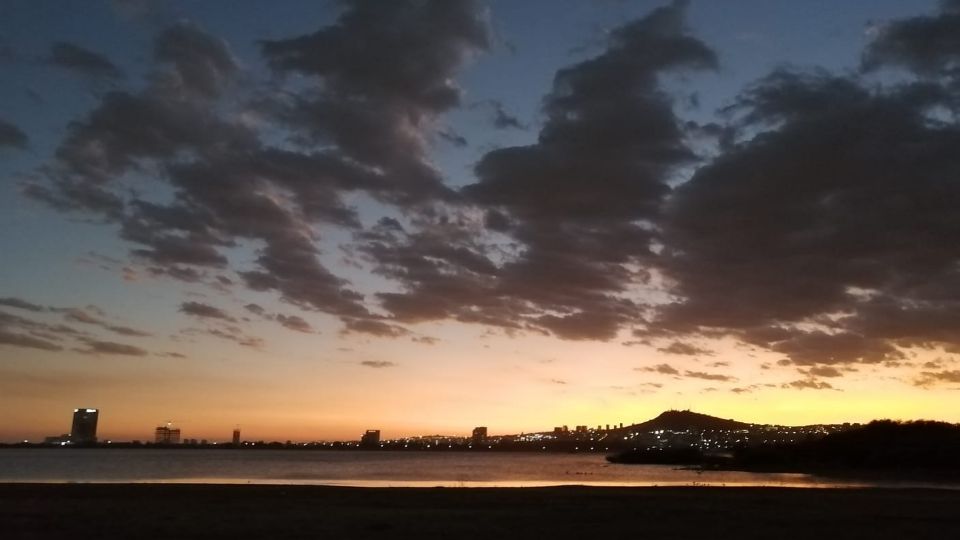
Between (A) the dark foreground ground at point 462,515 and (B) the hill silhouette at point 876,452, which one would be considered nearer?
(A) the dark foreground ground at point 462,515

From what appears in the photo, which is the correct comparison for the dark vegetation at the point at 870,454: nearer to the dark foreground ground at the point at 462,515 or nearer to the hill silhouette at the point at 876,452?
the hill silhouette at the point at 876,452

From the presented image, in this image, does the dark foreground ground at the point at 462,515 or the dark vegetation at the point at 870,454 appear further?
the dark vegetation at the point at 870,454

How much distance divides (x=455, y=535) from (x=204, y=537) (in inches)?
266

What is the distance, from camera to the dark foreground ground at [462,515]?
22969 millimetres

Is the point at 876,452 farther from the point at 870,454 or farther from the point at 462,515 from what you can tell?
the point at 462,515

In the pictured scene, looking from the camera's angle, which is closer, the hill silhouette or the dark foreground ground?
the dark foreground ground

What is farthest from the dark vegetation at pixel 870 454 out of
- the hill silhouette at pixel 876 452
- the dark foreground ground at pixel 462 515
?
the dark foreground ground at pixel 462 515

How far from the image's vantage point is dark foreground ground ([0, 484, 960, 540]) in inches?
904

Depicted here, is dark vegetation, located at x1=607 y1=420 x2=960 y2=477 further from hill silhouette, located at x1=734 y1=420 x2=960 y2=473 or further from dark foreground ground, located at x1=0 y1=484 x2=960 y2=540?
dark foreground ground, located at x1=0 y1=484 x2=960 y2=540

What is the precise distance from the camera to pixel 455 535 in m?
22.3

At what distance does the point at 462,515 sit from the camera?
28.5 meters

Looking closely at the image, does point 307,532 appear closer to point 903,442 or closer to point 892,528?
point 892,528

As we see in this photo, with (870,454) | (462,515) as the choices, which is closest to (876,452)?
(870,454)

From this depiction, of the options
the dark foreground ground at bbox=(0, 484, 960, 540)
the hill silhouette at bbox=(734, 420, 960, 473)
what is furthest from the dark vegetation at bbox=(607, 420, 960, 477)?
the dark foreground ground at bbox=(0, 484, 960, 540)
